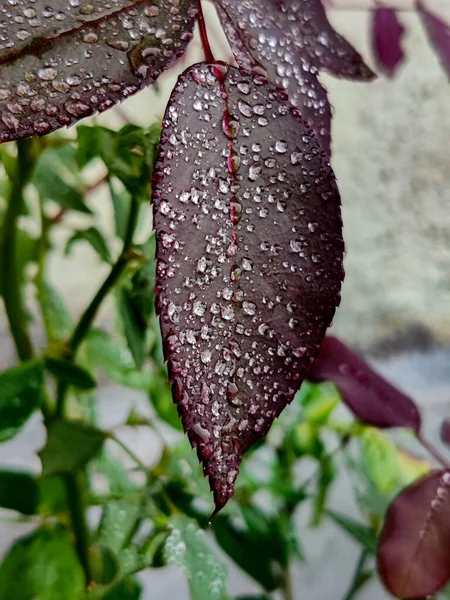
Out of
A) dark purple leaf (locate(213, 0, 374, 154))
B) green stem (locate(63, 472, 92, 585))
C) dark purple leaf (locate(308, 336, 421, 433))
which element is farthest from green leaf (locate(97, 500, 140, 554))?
dark purple leaf (locate(213, 0, 374, 154))

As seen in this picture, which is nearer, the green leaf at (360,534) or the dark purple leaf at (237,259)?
the dark purple leaf at (237,259)

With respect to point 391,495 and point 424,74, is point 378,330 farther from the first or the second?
point 391,495

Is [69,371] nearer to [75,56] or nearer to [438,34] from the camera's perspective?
[75,56]

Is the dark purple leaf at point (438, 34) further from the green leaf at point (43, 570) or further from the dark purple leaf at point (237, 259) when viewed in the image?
the green leaf at point (43, 570)

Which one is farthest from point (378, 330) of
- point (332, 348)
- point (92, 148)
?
point (92, 148)

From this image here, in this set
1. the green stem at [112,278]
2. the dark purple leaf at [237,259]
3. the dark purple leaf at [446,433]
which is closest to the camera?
the dark purple leaf at [237,259]

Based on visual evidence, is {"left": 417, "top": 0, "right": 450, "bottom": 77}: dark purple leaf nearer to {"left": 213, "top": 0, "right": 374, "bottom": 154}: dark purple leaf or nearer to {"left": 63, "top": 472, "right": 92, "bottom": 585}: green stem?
{"left": 213, "top": 0, "right": 374, "bottom": 154}: dark purple leaf

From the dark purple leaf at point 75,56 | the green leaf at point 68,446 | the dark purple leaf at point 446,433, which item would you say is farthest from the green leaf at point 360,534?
the dark purple leaf at point 75,56
